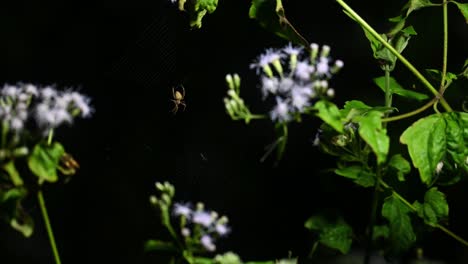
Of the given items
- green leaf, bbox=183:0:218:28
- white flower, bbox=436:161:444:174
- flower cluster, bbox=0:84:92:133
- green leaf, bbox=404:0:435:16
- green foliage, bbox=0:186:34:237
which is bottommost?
white flower, bbox=436:161:444:174

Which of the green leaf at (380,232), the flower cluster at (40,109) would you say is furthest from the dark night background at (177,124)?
the flower cluster at (40,109)

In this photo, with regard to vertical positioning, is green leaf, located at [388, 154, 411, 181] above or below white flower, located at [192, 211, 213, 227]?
above

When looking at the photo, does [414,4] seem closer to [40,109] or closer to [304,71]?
[304,71]

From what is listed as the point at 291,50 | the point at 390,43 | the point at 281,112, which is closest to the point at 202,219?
the point at 281,112

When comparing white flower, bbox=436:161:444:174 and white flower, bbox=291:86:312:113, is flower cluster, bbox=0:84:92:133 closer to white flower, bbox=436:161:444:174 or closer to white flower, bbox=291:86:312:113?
white flower, bbox=291:86:312:113

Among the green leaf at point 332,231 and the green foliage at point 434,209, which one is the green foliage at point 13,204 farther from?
the green foliage at point 434,209

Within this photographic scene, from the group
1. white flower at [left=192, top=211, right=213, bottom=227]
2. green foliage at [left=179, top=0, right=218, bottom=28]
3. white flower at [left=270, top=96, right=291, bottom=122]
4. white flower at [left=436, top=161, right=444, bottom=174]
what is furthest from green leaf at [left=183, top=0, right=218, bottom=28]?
white flower at [left=436, top=161, right=444, bottom=174]

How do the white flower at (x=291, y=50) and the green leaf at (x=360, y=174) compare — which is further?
the green leaf at (x=360, y=174)
